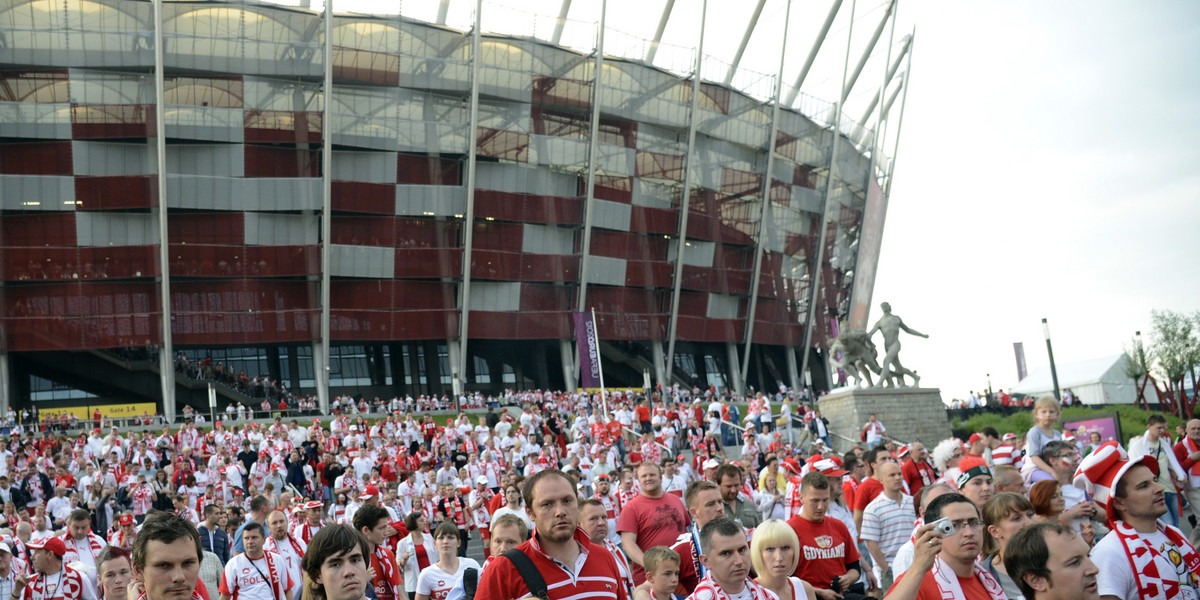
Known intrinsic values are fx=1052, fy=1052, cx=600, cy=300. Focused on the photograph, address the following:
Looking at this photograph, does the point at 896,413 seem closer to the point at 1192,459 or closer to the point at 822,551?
the point at 1192,459

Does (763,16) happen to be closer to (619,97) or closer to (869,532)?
(619,97)

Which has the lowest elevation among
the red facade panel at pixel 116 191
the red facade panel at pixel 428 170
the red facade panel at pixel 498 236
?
the red facade panel at pixel 498 236

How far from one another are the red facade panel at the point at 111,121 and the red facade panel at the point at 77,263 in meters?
5.06

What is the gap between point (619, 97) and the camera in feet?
181

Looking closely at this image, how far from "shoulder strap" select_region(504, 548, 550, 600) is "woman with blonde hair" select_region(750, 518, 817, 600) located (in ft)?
5.14

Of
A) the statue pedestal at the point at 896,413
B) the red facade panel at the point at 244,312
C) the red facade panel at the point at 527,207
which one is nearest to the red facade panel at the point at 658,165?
the red facade panel at the point at 527,207

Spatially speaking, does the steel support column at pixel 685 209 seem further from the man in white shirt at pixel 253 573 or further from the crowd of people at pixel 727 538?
the man in white shirt at pixel 253 573

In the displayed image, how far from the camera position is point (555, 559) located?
5.05 metres

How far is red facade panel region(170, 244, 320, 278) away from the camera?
47.5 m

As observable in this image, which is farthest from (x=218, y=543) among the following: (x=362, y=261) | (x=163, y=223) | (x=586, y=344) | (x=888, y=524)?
(x=362, y=261)

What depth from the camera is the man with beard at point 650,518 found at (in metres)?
8.51

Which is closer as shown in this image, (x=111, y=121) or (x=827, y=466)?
(x=827, y=466)

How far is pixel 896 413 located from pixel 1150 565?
1124 inches

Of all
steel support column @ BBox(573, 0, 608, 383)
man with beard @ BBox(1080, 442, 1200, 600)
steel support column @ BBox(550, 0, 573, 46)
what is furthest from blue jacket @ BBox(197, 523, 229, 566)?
steel support column @ BBox(550, 0, 573, 46)
